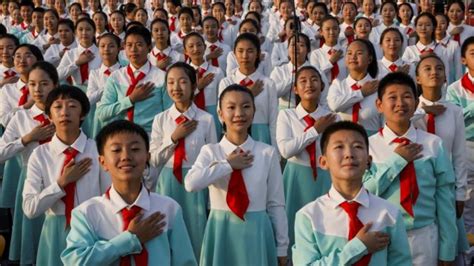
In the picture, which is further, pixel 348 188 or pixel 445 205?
pixel 445 205

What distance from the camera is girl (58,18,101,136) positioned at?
705 cm

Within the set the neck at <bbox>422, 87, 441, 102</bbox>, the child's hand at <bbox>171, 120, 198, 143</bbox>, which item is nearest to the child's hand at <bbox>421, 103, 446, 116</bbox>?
the neck at <bbox>422, 87, 441, 102</bbox>

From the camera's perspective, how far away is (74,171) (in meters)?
3.74

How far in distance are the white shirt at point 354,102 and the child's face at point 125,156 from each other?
2.74 meters

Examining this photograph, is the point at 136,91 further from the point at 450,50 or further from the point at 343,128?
the point at 450,50

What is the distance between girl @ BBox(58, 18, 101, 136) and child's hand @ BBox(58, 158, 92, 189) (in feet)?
10.1

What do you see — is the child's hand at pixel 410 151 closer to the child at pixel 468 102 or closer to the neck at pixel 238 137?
the neck at pixel 238 137

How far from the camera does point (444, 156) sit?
12.0ft

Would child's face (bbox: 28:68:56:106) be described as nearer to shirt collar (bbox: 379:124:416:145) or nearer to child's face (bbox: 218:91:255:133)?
child's face (bbox: 218:91:255:133)

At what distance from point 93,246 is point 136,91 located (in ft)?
9.17

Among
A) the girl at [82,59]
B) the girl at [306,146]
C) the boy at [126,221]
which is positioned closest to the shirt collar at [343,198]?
the boy at [126,221]

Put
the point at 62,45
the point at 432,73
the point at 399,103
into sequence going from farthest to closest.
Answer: the point at 62,45
the point at 432,73
the point at 399,103

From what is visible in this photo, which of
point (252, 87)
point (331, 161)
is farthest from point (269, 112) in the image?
point (331, 161)

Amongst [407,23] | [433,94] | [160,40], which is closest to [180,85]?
[433,94]
